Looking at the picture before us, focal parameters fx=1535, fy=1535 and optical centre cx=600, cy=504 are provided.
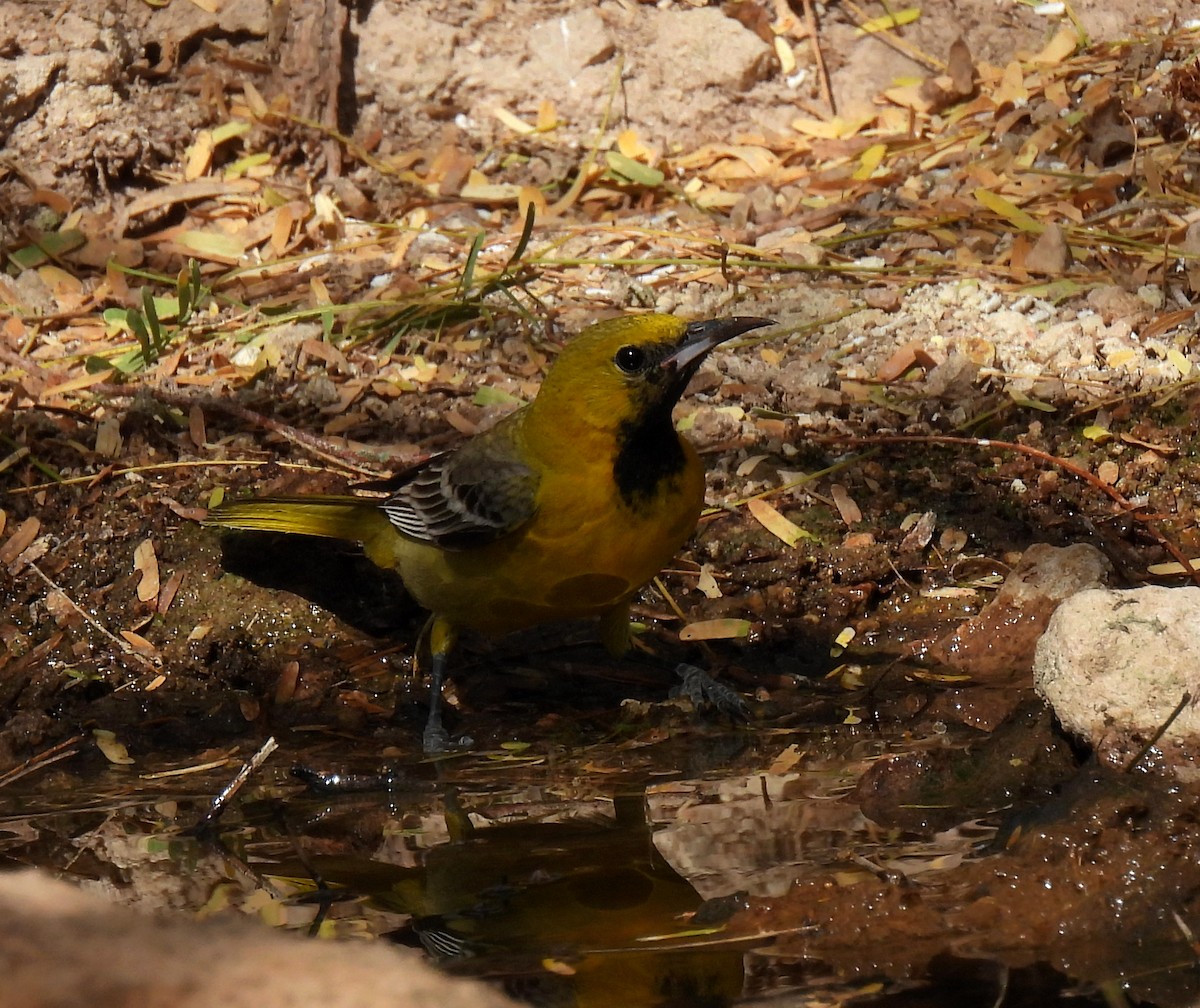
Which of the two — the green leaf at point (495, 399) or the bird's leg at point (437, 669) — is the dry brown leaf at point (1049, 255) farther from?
the bird's leg at point (437, 669)

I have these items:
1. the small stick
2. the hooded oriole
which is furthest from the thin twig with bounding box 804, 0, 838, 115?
the small stick

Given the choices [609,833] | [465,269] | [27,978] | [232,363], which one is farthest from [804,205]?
[27,978]

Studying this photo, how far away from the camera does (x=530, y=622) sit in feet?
15.1

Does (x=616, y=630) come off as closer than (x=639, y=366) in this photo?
No

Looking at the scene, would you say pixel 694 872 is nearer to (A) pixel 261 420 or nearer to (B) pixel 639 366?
(B) pixel 639 366

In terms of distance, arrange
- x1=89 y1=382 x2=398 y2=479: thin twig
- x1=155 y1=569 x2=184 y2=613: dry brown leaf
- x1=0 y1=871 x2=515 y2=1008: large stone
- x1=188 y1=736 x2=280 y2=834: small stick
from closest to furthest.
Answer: x1=0 y1=871 x2=515 y2=1008: large stone, x1=188 y1=736 x2=280 y2=834: small stick, x1=155 y1=569 x2=184 y2=613: dry brown leaf, x1=89 y1=382 x2=398 y2=479: thin twig

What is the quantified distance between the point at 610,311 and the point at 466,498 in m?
2.15

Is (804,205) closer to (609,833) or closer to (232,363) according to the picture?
(232,363)

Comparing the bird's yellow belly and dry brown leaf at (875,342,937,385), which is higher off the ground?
the bird's yellow belly

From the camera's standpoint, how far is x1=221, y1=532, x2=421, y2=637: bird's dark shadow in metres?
5.14

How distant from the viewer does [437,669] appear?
465 centimetres

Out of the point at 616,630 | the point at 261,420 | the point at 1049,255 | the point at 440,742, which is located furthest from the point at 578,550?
the point at 1049,255

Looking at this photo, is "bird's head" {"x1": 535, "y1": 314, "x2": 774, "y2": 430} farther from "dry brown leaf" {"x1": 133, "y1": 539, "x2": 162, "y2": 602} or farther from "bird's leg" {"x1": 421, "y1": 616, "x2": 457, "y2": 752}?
"dry brown leaf" {"x1": 133, "y1": 539, "x2": 162, "y2": 602}

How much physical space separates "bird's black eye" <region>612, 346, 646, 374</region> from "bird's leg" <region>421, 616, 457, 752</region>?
99 cm
